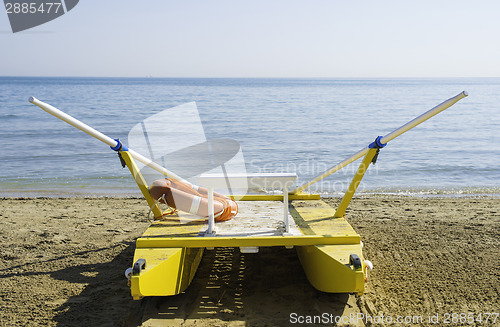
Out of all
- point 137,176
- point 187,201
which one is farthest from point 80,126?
point 187,201

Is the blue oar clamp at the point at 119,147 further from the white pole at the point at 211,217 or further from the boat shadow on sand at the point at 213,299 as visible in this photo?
the boat shadow on sand at the point at 213,299

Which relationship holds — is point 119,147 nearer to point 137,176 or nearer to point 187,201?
point 137,176

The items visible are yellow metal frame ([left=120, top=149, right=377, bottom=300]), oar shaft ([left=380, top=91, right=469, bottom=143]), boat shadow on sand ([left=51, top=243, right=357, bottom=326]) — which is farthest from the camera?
oar shaft ([left=380, top=91, right=469, bottom=143])

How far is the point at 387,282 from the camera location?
5.74 meters

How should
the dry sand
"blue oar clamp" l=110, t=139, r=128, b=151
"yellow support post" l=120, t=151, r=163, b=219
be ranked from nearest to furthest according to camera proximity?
the dry sand < "blue oar clamp" l=110, t=139, r=128, b=151 < "yellow support post" l=120, t=151, r=163, b=219

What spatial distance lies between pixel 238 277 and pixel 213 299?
697mm

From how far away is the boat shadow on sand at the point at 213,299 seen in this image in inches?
192

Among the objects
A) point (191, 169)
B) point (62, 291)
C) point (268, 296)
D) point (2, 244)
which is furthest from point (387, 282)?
point (191, 169)

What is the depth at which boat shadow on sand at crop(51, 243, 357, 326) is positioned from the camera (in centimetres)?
488

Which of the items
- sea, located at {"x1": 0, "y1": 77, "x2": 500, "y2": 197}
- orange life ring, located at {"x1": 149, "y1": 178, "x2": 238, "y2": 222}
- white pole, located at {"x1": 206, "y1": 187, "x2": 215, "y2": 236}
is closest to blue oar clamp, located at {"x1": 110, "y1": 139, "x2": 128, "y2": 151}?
orange life ring, located at {"x1": 149, "y1": 178, "x2": 238, "y2": 222}

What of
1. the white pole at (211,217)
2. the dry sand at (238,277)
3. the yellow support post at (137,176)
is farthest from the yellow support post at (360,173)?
the yellow support post at (137,176)

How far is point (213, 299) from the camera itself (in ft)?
17.5

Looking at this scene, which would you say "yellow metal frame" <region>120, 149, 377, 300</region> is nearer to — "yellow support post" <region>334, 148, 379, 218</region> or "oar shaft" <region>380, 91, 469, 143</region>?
"yellow support post" <region>334, 148, 379, 218</region>

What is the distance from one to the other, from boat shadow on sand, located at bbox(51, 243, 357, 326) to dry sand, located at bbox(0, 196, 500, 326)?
0.5 inches
